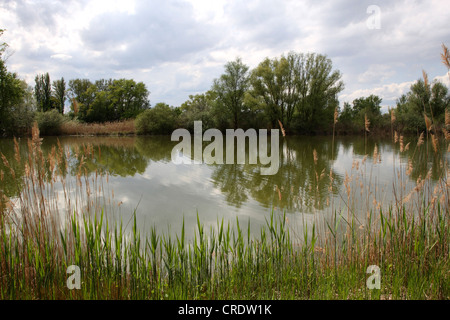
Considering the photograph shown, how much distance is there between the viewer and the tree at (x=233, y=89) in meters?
43.9

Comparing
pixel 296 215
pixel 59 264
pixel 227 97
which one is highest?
pixel 227 97

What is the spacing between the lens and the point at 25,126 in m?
29.2

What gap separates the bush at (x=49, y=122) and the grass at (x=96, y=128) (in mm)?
644

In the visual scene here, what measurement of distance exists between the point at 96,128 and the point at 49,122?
19.2ft

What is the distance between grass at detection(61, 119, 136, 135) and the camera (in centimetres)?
3364

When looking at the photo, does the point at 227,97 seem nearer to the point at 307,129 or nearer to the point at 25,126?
the point at 307,129

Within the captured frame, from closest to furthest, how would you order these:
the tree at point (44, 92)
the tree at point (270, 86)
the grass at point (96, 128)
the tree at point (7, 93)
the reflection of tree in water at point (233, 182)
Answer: the reflection of tree in water at point (233, 182) < the tree at point (7, 93) < the grass at point (96, 128) < the tree at point (270, 86) < the tree at point (44, 92)

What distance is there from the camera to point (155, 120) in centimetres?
3709

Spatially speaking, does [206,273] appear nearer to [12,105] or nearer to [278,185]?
[278,185]

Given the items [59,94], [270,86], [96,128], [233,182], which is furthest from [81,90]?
[233,182]

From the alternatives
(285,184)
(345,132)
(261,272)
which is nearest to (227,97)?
(345,132)

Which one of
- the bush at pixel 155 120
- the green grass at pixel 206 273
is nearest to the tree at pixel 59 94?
the bush at pixel 155 120

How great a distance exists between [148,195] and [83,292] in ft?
17.7

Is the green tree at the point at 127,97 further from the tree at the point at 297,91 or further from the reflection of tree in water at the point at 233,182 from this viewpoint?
the reflection of tree in water at the point at 233,182
